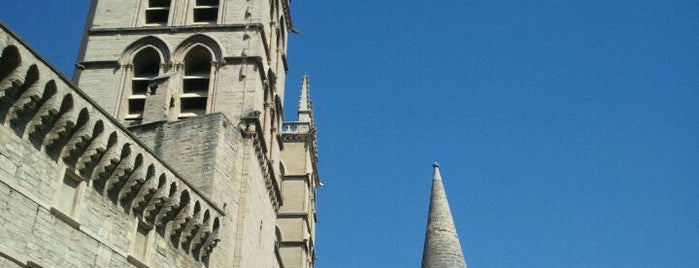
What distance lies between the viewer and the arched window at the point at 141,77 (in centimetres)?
2667

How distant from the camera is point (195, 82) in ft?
89.4

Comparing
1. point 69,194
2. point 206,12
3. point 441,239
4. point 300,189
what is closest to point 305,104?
point 300,189

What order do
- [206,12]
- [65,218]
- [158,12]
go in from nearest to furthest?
1. [65,218]
2. [206,12]
3. [158,12]

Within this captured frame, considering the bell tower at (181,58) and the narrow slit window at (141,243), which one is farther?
the bell tower at (181,58)

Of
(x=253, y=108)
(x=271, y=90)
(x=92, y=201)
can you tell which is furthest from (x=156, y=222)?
(x=271, y=90)

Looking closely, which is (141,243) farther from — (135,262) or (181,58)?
(181,58)

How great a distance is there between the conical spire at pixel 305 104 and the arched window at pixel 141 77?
587 inches

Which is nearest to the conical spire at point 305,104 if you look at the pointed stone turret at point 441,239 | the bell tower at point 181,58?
the bell tower at point 181,58

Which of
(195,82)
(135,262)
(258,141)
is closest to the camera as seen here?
(135,262)

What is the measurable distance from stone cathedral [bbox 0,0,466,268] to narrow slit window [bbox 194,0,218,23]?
4 cm

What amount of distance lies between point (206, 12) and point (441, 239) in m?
12.2

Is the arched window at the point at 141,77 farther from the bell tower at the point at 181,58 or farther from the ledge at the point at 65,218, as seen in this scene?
the ledge at the point at 65,218

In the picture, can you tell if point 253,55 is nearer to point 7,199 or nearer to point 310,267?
point 7,199

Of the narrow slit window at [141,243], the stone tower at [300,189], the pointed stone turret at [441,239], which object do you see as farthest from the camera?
the stone tower at [300,189]
